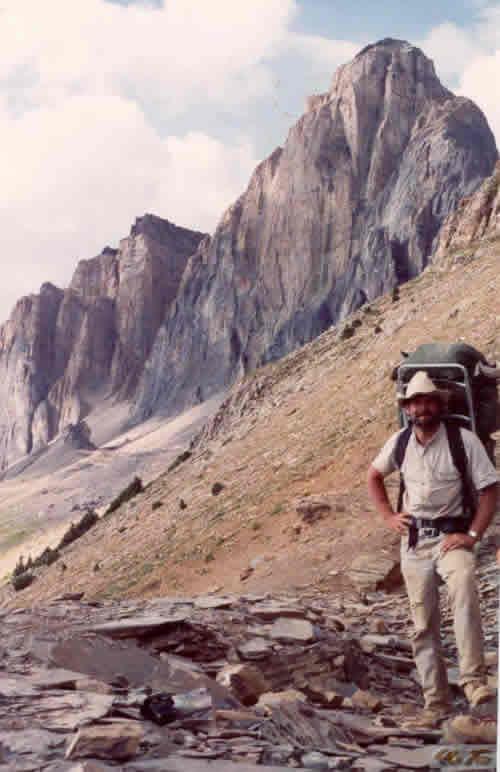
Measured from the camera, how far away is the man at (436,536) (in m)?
7.09

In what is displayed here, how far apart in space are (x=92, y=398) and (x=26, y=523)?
7970 centimetres

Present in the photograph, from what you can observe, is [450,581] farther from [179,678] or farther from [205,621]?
[205,621]

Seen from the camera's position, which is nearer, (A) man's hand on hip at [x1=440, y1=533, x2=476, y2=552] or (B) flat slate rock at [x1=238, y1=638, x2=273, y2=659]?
(A) man's hand on hip at [x1=440, y1=533, x2=476, y2=552]

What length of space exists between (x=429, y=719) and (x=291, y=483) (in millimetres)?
17451

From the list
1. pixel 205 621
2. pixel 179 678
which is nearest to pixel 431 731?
pixel 179 678

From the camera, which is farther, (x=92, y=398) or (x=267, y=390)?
(x=92, y=398)

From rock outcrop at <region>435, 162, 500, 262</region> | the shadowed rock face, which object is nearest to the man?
rock outcrop at <region>435, 162, 500, 262</region>

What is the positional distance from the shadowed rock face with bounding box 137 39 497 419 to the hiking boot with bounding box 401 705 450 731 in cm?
11860

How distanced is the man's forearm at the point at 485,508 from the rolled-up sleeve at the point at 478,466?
Answer: 44mm

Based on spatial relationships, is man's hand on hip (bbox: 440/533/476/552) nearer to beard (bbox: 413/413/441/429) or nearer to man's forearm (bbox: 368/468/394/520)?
man's forearm (bbox: 368/468/394/520)

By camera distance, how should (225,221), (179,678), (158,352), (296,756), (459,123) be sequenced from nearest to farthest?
(296,756), (179,678), (459,123), (225,221), (158,352)

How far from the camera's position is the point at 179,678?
789 centimetres

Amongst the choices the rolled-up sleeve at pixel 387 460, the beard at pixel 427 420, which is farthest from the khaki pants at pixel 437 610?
the beard at pixel 427 420

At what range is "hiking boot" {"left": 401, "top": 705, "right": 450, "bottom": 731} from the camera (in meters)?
7.03
